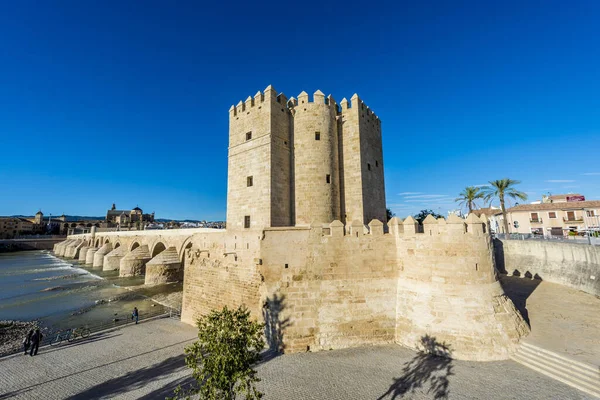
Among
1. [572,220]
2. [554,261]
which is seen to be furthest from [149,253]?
[572,220]

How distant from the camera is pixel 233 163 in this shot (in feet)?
51.1

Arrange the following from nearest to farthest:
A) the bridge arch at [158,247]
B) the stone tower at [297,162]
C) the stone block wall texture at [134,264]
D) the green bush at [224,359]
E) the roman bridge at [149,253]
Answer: the green bush at [224,359] < the stone tower at [297,162] < the roman bridge at [149,253] < the stone block wall texture at [134,264] < the bridge arch at [158,247]

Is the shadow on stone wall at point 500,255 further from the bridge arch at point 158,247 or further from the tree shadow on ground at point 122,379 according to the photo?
the bridge arch at point 158,247

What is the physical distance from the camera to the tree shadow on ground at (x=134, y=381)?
861cm

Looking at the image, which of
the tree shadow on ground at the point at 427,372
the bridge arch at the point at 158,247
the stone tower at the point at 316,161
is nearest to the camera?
the tree shadow on ground at the point at 427,372

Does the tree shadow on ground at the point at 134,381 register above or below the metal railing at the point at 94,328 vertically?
above

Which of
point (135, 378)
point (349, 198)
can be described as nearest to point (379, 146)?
point (349, 198)

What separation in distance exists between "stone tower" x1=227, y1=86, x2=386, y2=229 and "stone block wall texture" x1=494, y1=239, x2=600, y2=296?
11735mm

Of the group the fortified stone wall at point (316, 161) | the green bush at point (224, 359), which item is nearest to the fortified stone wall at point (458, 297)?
the fortified stone wall at point (316, 161)

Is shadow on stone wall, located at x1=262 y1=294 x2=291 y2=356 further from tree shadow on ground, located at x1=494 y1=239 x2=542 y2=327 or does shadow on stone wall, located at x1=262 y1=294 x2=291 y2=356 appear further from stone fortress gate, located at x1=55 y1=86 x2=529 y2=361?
tree shadow on ground, located at x1=494 y1=239 x2=542 y2=327

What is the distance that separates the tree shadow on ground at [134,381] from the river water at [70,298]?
10510mm

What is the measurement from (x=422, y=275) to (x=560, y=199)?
151ft

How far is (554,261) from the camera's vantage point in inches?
656

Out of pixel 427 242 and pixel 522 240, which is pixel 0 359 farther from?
pixel 522 240
